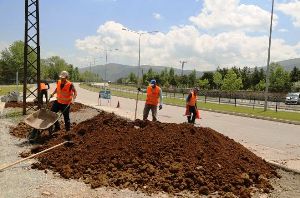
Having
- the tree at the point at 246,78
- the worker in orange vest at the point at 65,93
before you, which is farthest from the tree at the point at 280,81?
the worker in orange vest at the point at 65,93

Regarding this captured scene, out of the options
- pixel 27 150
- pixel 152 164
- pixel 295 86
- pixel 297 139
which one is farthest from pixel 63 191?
pixel 295 86

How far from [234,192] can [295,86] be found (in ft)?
232

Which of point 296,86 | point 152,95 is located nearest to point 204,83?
point 296,86

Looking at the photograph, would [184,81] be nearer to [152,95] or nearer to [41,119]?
[152,95]

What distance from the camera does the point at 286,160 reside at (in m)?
11.0

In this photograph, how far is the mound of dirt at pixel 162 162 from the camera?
7.89 metres

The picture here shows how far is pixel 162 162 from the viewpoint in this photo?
866 centimetres

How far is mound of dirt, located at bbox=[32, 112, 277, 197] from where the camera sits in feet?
25.9

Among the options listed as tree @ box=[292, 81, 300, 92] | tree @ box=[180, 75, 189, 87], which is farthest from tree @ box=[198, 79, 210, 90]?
tree @ box=[292, 81, 300, 92]

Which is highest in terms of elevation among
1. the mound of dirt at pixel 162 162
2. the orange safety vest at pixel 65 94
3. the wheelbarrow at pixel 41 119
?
the orange safety vest at pixel 65 94

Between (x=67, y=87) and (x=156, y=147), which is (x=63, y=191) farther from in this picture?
(x=67, y=87)

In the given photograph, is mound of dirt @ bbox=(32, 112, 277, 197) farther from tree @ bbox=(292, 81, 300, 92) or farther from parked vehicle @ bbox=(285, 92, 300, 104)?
tree @ bbox=(292, 81, 300, 92)

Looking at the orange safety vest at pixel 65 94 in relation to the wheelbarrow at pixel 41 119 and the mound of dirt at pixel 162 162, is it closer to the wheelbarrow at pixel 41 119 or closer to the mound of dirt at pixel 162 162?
the wheelbarrow at pixel 41 119

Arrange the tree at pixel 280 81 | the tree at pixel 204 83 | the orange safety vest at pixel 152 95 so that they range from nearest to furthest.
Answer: the orange safety vest at pixel 152 95 → the tree at pixel 280 81 → the tree at pixel 204 83
